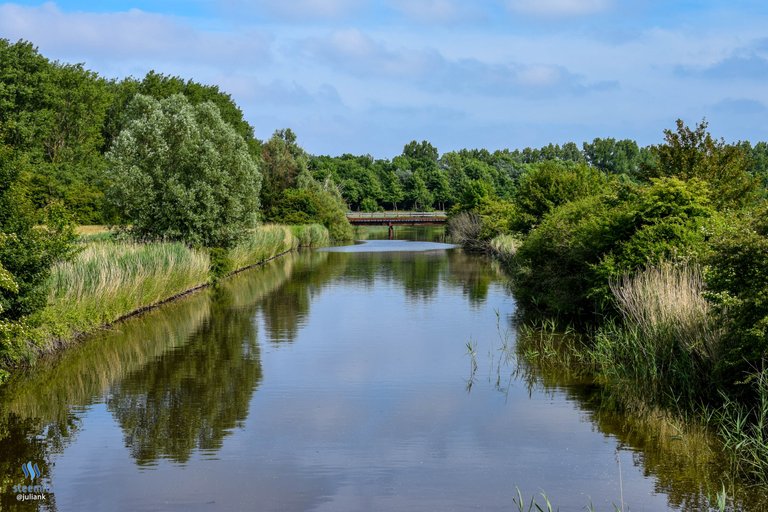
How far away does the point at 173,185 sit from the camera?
1337 inches

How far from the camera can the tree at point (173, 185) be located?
34.0 metres

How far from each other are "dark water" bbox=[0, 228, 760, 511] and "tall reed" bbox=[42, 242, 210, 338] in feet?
2.67

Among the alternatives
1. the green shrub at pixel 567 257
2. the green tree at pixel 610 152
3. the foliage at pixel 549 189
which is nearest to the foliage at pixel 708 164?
the green shrub at pixel 567 257

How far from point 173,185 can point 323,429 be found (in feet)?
77.0

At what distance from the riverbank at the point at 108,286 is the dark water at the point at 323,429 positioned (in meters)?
0.63

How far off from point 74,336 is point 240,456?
9.16m

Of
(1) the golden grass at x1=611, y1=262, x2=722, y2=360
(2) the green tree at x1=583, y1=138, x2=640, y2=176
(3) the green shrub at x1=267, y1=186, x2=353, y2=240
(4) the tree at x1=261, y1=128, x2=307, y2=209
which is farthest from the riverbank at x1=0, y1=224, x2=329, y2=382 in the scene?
(2) the green tree at x1=583, y1=138, x2=640, y2=176

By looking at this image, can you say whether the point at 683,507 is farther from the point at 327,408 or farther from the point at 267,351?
the point at 267,351

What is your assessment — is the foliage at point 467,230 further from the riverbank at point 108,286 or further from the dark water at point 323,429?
the dark water at point 323,429

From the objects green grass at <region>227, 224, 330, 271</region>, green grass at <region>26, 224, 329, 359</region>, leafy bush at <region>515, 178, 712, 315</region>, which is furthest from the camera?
green grass at <region>227, 224, 330, 271</region>

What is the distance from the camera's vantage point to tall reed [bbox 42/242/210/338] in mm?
18531

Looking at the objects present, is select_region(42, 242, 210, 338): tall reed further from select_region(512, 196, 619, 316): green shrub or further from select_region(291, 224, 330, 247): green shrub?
select_region(291, 224, 330, 247): green shrub

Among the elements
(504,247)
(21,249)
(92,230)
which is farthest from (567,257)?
(92,230)

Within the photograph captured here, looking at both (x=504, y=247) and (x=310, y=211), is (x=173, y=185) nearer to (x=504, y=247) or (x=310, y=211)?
(x=504, y=247)
